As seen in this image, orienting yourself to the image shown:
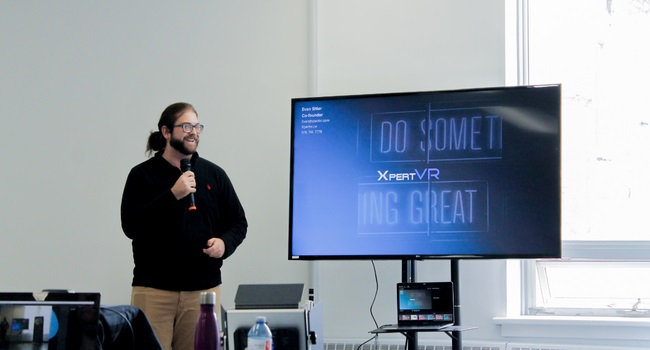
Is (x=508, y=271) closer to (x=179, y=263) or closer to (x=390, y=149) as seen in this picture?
(x=390, y=149)

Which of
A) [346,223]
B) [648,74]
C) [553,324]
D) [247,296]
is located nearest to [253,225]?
[346,223]

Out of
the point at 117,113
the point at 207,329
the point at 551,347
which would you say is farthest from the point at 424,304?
the point at 117,113

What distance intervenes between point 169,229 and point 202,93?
1137 mm

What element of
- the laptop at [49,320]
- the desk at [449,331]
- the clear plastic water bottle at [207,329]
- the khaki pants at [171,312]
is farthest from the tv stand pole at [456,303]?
the laptop at [49,320]

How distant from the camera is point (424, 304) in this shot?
3.88m

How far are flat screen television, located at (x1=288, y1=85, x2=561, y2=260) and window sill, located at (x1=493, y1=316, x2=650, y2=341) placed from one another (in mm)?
513

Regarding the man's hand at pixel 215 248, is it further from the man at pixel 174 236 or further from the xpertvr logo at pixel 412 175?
the xpertvr logo at pixel 412 175

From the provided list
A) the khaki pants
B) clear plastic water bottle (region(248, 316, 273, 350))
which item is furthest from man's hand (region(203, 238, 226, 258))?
clear plastic water bottle (region(248, 316, 273, 350))

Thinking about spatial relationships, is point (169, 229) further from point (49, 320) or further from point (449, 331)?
point (49, 320)

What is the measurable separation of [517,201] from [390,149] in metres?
0.63

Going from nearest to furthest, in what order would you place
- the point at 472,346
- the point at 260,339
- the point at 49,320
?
the point at 49,320, the point at 260,339, the point at 472,346

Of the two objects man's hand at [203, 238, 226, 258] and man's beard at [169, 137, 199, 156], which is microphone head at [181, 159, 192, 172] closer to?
man's beard at [169, 137, 199, 156]

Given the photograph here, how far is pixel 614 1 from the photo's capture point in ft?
14.9

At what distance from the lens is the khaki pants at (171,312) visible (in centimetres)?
400
